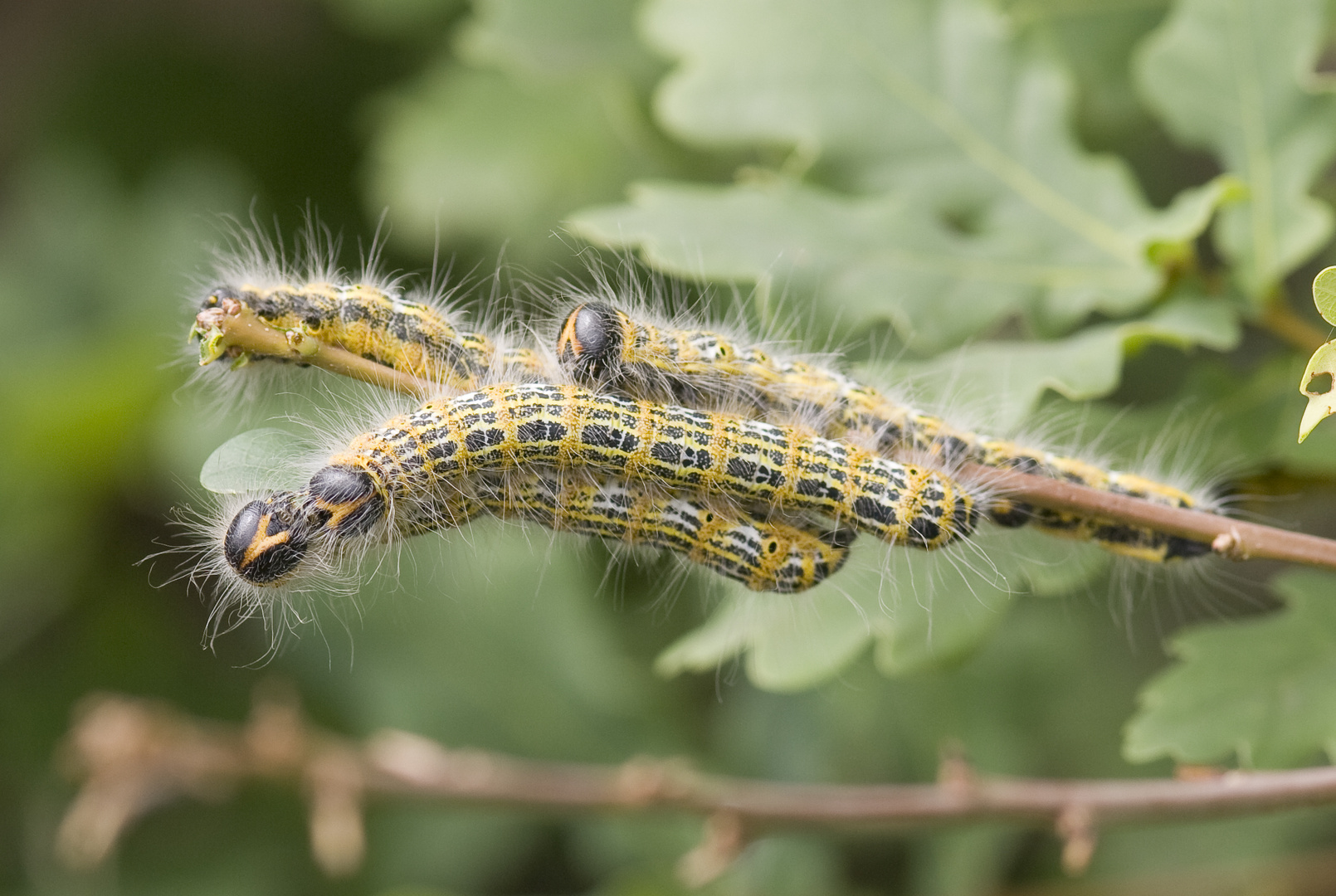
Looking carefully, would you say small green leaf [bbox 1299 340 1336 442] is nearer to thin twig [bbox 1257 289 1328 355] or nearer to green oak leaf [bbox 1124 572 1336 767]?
green oak leaf [bbox 1124 572 1336 767]

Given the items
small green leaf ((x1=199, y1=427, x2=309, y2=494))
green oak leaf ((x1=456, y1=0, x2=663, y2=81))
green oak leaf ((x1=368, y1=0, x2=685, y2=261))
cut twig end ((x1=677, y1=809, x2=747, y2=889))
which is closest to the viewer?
small green leaf ((x1=199, y1=427, x2=309, y2=494))

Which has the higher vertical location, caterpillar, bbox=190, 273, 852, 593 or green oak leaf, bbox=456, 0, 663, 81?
green oak leaf, bbox=456, 0, 663, 81

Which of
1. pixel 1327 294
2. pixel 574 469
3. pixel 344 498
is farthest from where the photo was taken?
pixel 574 469

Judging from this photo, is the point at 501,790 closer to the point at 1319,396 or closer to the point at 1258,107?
the point at 1319,396

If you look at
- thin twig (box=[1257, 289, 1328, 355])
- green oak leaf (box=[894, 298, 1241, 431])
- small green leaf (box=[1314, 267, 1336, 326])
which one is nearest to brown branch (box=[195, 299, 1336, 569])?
green oak leaf (box=[894, 298, 1241, 431])

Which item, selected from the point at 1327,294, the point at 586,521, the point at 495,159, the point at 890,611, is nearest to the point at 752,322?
the point at 890,611

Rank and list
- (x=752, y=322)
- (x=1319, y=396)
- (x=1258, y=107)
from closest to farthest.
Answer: (x=1319, y=396)
(x=1258, y=107)
(x=752, y=322)

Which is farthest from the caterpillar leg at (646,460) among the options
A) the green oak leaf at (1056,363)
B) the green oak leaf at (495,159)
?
the green oak leaf at (495,159)
